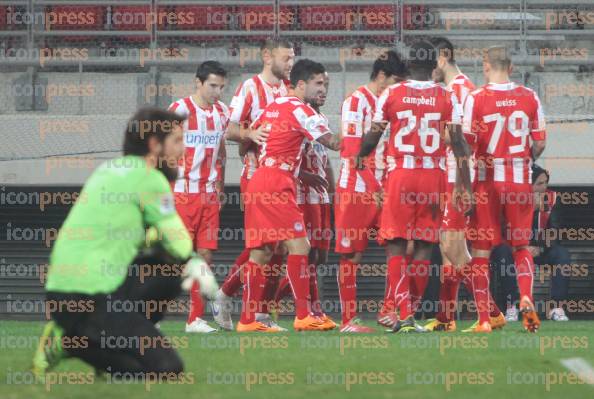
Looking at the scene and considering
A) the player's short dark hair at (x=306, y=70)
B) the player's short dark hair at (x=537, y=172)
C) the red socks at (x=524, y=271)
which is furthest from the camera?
the player's short dark hair at (x=537, y=172)

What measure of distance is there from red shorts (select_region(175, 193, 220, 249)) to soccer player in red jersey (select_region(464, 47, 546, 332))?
2369 millimetres

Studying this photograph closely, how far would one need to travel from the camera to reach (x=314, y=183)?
35.2 ft

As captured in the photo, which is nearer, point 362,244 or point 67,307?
point 67,307

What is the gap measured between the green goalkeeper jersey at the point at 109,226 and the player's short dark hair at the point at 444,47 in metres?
4.99

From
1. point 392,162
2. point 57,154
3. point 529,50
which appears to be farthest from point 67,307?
point 529,50

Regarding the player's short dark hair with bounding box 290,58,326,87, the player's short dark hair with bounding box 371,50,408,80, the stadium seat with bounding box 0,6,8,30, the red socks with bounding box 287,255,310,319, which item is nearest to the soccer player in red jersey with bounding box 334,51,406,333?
the player's short dark hair with bounding box 371,50,408,80

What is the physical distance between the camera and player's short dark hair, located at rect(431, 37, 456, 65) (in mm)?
10673

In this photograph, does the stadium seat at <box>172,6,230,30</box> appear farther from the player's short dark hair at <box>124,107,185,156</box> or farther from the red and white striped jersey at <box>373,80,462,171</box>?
the player's short dark hair at <box>124,107,185,156</box>

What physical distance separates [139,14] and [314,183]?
24.5 ft

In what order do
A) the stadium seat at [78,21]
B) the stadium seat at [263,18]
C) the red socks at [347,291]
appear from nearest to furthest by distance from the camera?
the red socks at [347,291]
the stadium seat at [263,18]
the stadium seat at [78,21]

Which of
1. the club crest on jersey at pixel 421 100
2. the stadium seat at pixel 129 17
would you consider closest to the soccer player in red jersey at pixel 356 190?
the club crest on jersey at pixel 421 100

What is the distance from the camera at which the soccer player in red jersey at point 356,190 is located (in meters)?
10.7

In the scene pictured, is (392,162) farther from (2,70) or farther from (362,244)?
(2,70)

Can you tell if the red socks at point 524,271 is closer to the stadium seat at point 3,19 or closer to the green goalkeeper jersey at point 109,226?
the green goalkeeper jersey at point 109,226
